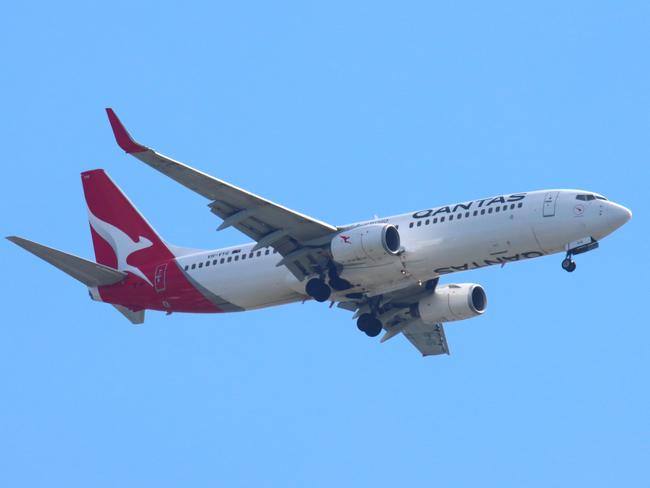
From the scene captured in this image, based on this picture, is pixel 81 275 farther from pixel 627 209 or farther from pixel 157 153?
pixel 627 209

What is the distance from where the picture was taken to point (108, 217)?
2574 inches

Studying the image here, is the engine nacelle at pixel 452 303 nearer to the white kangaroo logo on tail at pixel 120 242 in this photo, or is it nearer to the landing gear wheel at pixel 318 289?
the landing gear wheel at pixel 318 289

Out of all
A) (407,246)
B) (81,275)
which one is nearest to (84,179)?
(81,275)

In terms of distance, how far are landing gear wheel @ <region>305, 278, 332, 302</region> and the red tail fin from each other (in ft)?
26.2

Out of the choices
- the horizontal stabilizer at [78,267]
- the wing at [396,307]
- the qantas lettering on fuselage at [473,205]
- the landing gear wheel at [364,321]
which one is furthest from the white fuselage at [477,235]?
the horizontal stabilizer at [78,267]

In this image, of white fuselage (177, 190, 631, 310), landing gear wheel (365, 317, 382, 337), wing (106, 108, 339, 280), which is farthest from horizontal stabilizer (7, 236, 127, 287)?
landing gear wheel (365, 317, 382, 337)

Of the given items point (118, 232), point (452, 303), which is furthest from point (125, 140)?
point (452, 303)

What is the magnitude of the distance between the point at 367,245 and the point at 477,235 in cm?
423

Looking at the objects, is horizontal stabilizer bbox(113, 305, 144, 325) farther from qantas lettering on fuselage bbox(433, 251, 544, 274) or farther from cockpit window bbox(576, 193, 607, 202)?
cockpit window bbox(576, 193, 607, 202)

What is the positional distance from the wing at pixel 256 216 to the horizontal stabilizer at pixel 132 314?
8162 mm

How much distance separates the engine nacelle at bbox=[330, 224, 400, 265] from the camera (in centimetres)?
5525

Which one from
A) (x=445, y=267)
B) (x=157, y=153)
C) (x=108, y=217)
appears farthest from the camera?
(x=108, y=217)

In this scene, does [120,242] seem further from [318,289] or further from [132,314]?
[318,289]

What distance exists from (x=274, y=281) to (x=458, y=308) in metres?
8.22
